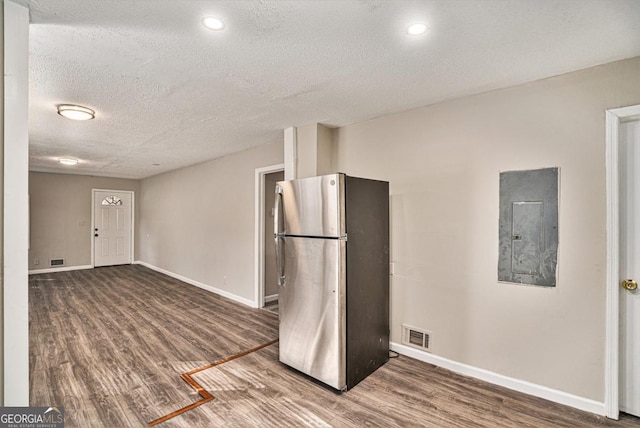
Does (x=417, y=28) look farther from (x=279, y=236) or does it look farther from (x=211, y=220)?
(x=211, y=220)

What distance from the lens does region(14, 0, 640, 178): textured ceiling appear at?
1556 millimetres

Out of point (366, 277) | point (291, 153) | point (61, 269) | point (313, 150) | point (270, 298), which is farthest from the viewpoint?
point (61, 269)

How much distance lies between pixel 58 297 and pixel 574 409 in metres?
6.88

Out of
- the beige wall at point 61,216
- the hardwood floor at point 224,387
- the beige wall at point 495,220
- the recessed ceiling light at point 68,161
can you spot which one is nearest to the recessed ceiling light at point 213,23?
the beige wall at point 495,220

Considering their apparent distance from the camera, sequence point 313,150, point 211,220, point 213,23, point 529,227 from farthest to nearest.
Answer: point 211,220
point 313,150
point 529,227
point 213,23

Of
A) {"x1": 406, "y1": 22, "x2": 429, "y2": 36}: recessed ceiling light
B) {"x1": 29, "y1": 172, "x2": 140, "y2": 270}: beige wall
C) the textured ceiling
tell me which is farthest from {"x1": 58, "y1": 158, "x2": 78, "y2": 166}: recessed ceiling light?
{"x1": 406, "y1": 22, "x2": 429, "y2": 36}: recessed ceiling light

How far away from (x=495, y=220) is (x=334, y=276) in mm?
1435

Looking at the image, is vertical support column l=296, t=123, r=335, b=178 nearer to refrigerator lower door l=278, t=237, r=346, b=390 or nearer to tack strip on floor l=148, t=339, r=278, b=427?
refrigerator lower door l=278, t=237, r=346, b=390

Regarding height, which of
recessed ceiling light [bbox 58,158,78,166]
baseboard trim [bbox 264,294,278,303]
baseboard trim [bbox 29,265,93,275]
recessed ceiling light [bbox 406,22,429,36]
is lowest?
baseboard trim [bbox 264,294,278,303]

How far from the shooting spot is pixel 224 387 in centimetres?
244

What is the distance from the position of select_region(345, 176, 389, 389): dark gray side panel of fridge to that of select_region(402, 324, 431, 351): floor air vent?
195 millimetres

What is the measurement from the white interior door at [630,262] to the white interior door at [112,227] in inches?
384

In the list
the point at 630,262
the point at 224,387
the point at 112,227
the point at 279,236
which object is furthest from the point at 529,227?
the point at 112,227

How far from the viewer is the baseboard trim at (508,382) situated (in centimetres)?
211
